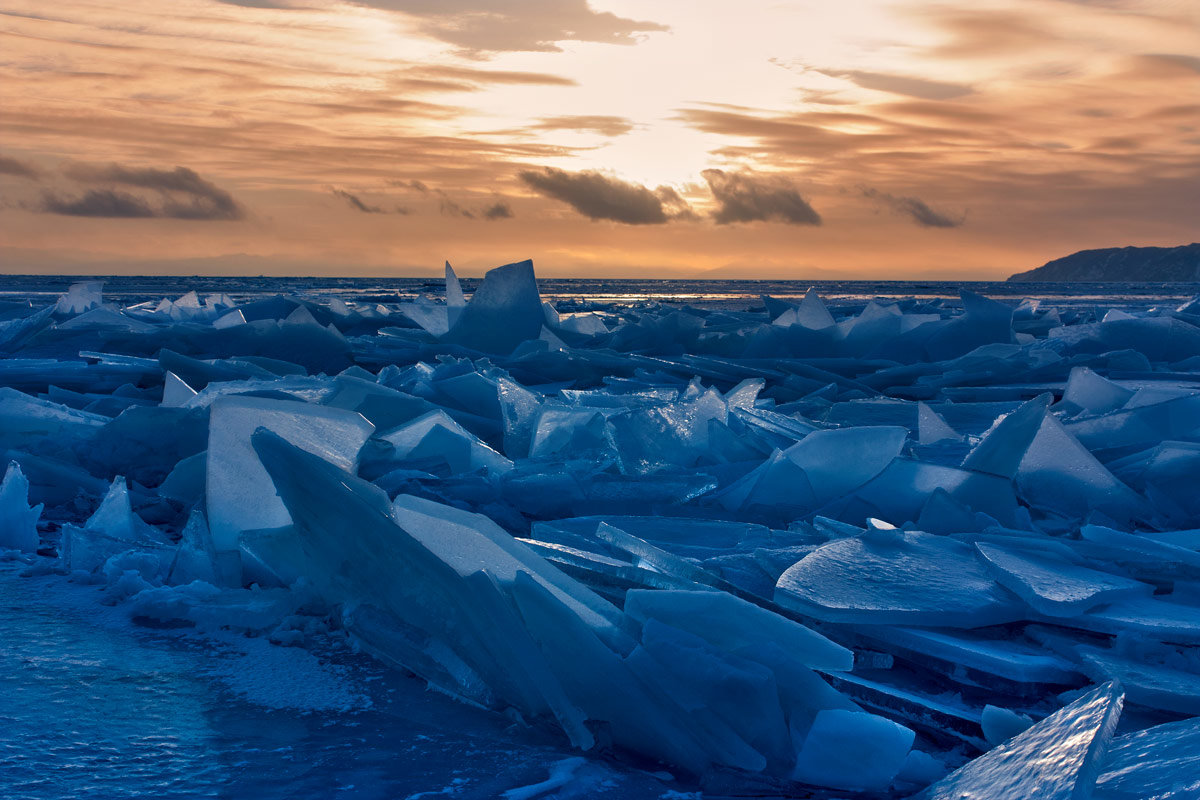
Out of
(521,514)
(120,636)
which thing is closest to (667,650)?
(120,636)

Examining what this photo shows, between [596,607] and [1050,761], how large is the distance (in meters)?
0.55

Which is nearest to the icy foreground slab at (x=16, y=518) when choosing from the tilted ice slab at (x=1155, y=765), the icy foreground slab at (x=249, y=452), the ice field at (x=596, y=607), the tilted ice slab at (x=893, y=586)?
the ice field at (x=596, y=607)

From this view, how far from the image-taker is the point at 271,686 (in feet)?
4.03

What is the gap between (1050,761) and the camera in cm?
86

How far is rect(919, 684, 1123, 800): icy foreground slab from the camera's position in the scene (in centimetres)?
81

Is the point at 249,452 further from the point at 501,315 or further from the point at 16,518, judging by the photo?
the point at 501,315

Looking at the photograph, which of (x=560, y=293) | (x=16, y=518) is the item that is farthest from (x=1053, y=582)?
(x=560, y=293)

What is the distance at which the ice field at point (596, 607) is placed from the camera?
39.9 inches

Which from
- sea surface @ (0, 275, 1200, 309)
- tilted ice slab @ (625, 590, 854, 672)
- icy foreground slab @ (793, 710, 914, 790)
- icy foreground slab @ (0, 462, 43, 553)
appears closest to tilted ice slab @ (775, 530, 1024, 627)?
tilted ice slab @ (625, 590, 854, 672)

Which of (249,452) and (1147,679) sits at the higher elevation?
(249,452)

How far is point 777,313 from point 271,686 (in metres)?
6.46

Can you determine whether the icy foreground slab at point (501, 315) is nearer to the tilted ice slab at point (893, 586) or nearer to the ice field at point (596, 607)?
the ice field at point (596, 607)

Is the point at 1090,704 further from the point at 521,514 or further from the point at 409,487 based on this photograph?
the point at 409,487

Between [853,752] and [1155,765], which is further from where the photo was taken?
[853,752]
